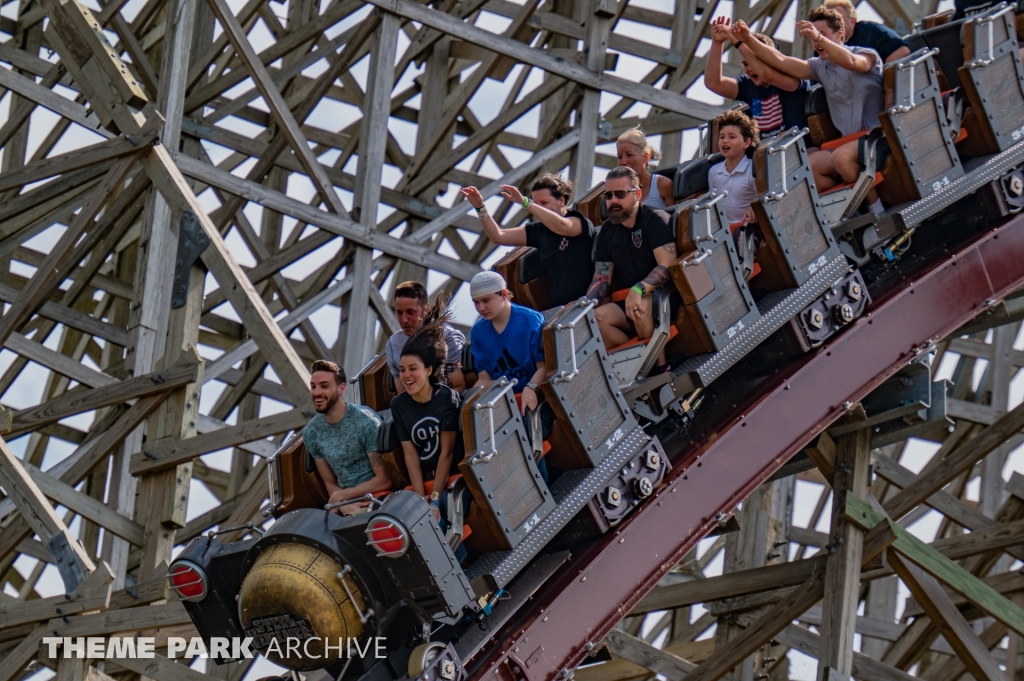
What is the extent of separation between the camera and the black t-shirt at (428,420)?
749cm

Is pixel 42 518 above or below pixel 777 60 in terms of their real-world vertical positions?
below

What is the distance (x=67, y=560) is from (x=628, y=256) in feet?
10.4

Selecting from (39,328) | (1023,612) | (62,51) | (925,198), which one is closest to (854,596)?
(1023,612)

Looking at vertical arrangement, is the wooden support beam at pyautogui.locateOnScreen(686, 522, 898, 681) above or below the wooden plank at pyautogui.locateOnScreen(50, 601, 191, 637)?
below

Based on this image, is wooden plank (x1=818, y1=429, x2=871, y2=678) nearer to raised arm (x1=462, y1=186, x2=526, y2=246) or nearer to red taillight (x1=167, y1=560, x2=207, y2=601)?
raised arm (x1=462, y1=186, x2=526, y2=246)

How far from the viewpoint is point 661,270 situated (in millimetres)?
8039

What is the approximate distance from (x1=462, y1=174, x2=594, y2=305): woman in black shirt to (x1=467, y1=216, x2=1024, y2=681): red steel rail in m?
1.02

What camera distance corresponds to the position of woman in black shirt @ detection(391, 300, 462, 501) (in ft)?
24.4

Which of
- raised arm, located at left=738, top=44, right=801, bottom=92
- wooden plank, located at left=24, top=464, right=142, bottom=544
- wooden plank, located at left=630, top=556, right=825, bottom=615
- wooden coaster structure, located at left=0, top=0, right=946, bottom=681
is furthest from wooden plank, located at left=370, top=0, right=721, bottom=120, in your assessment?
wooden plank, located at left=24, top=464, right=142, bottom=544

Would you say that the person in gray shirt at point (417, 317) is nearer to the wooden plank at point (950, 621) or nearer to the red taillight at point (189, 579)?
the red taillight at point (189, 579)

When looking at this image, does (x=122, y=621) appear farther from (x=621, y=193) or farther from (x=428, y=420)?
(x=621, y=193)

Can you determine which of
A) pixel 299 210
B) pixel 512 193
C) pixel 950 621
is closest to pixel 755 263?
pixel 512 193

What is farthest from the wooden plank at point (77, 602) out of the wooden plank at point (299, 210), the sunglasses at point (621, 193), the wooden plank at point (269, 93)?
the wooden plank at point (269, 93)

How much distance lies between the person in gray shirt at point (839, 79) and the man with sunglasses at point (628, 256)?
111cm
